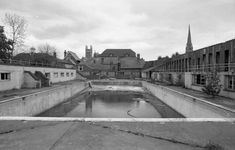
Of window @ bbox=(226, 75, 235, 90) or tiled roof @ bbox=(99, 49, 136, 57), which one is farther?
tiled roof @ bbox=(99, 49, 136, 57)

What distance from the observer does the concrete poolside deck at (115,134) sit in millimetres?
3693

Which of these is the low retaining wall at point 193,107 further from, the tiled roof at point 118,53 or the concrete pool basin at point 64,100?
the tiled roof at point 118,53

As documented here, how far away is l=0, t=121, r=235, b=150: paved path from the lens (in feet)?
12.1

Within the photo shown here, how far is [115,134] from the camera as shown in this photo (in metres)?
4.38

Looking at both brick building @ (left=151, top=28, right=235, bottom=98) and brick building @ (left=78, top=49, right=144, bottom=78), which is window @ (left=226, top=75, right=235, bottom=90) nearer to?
brick building @ (left=151, top=28, right=235, bottom=98)

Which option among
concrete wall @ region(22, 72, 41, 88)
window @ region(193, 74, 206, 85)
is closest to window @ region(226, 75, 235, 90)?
window @ region(193, 74, 206, 85)

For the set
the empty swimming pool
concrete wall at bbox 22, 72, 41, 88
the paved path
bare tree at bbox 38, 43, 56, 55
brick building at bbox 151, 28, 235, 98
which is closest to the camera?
the paved path

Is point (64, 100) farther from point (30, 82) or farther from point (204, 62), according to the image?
point (204, 62)

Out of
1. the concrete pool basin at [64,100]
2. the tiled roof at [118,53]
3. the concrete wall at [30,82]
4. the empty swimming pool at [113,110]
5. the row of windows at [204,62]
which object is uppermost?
the tiled roof at [118,53]

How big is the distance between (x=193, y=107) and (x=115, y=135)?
8.60 meters

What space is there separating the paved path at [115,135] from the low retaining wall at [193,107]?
272cm

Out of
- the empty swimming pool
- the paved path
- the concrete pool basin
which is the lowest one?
the empty swimming pool

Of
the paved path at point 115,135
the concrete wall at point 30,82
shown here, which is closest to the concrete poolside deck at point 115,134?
the paved path at point 115,135

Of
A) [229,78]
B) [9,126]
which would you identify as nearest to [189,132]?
[9,126]
